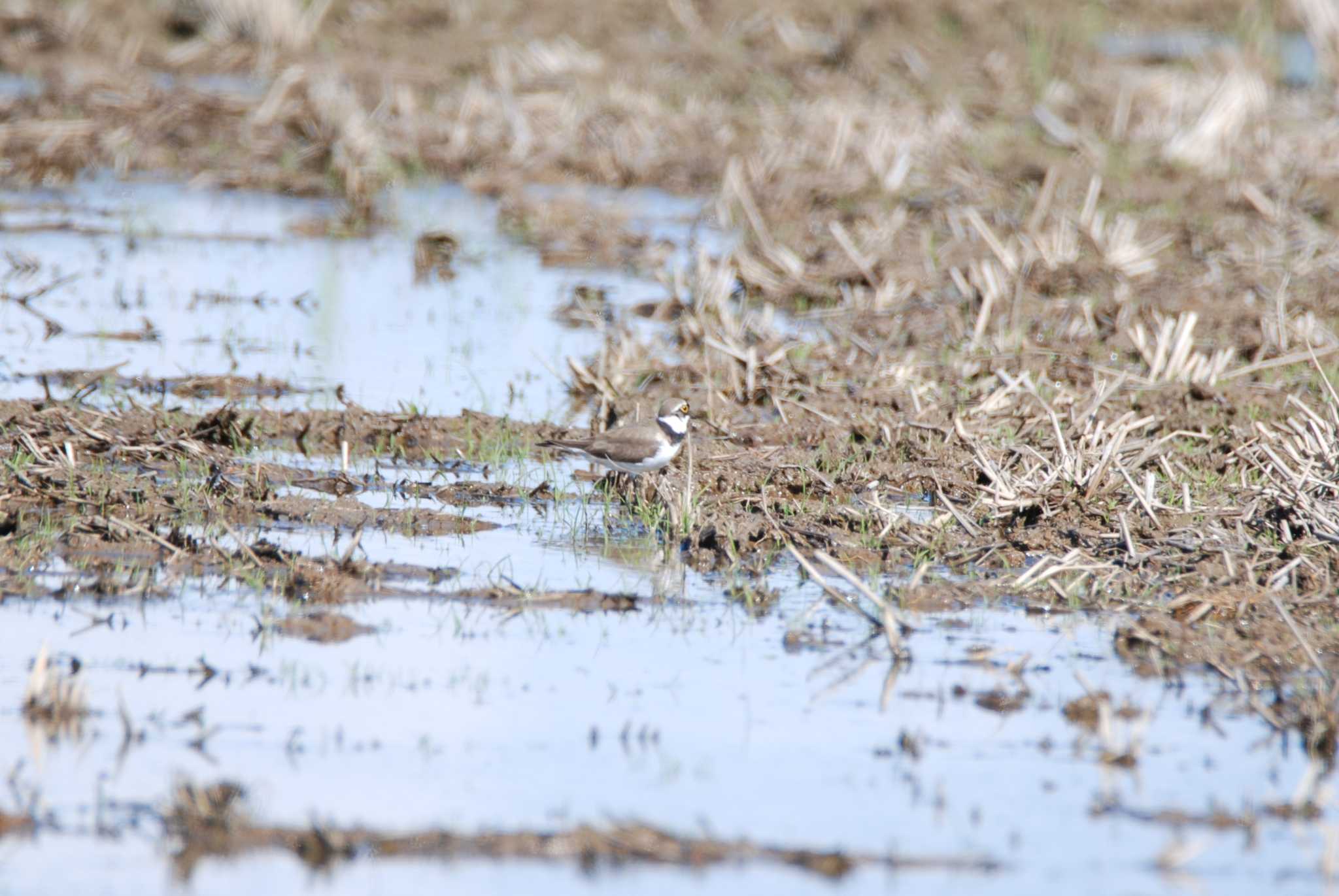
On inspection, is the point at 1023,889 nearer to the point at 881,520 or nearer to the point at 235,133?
the point at 881,520

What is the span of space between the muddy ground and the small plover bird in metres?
0.19

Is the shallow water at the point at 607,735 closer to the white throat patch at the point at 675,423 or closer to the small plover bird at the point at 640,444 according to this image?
the small plover bird at the point at 640,444

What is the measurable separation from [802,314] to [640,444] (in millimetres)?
4740

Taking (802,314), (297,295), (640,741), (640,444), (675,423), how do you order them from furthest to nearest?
(297,295) < (802,314) < (675,423) < (640,444) < (640,741)

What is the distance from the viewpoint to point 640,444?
848cm

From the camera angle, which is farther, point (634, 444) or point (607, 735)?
point (634, 444)

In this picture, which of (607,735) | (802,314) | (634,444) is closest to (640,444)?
(634,444)

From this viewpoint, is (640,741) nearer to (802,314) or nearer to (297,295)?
(802,314)

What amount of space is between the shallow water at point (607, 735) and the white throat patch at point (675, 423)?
0.51 metres

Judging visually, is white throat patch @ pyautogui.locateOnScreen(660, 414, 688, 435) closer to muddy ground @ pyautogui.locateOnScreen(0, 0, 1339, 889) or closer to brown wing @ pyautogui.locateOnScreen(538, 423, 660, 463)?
brown wing @ pyautogui.locateOnScreen(538, 423, 660, 463)

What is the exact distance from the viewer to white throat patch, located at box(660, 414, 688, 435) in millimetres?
8750

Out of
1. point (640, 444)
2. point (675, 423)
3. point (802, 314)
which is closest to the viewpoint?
point (640, 444)

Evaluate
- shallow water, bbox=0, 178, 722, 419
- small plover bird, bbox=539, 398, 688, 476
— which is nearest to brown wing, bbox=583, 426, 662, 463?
small plover bird, bbox=539, 398, 688, 476

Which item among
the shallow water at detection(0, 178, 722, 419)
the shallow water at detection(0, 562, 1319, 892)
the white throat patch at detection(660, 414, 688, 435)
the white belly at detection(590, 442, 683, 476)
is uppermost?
the shallow water at detection(0, 178, 722, 419)
